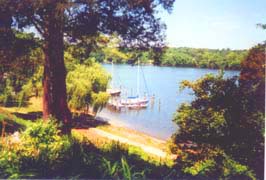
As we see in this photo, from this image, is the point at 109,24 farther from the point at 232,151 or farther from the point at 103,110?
the point at 103,110

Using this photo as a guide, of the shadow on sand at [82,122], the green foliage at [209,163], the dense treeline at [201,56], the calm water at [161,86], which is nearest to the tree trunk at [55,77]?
the shadow on sand at [82,122]

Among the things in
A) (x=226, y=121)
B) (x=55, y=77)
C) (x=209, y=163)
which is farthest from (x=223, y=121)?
(x=55, y=77)

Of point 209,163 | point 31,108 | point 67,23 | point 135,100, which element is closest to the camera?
point 67,23

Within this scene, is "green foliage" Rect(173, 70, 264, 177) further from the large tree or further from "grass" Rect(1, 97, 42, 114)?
"grass" Rect(1, 97, 42, 114)

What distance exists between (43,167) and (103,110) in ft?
Answer: 16.7

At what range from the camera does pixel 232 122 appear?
4.55 meters

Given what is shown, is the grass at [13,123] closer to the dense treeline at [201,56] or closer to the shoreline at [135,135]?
the shoreline at [135,135]

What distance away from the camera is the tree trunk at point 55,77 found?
12.3 ft

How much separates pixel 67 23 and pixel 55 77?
64cm

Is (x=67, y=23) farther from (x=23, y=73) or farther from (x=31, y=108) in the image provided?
(x=31, y=108)

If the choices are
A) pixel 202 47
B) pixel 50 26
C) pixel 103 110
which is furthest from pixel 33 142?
pixel 103 110

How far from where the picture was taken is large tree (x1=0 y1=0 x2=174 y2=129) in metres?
3.48

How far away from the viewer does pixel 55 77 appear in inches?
159

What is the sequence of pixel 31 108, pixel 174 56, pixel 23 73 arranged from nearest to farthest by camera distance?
pixel 23 73
pixel 174 56
pixel 31 108
